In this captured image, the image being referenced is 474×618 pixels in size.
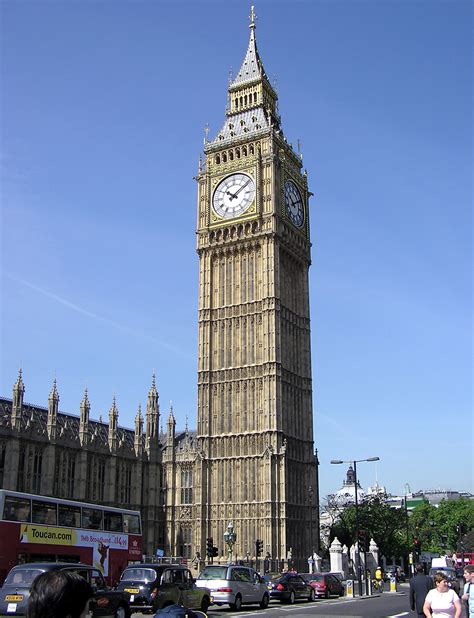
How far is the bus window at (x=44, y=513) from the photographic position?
26.1 m

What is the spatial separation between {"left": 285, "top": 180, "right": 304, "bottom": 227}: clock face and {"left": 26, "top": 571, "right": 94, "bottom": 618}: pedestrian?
69947 mm

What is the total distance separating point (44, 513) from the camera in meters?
26.4

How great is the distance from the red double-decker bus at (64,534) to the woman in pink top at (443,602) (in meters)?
16.6

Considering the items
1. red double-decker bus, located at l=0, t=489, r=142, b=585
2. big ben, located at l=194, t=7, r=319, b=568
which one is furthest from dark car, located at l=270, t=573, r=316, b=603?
big ben, located at l=194, t=7, r=319, b=568

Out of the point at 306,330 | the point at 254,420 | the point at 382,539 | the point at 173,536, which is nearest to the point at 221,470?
the point at 254,420

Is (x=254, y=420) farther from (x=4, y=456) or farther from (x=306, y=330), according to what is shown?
(x=4, y=456)

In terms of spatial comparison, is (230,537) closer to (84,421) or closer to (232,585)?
(84,421)

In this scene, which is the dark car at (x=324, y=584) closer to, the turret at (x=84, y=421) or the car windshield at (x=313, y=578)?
the car windshield at (x=313, y=578)

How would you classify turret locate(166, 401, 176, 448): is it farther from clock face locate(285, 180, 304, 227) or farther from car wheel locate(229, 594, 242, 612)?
car wheel locate(229, 594, 242, 612)

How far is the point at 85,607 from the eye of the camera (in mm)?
4551

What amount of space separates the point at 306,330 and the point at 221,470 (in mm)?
17081

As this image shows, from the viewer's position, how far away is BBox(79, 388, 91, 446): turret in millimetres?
66938

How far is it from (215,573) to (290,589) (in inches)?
278

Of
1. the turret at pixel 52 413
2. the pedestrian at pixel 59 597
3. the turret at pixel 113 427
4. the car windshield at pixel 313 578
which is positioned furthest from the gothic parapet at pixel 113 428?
the pedestrian at pixel 59 597
